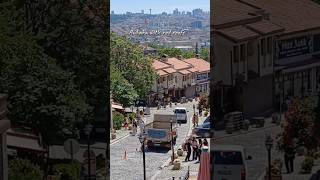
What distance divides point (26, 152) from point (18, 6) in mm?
1602

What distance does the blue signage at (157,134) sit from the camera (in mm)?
7363

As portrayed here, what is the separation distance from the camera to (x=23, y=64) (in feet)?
19.5

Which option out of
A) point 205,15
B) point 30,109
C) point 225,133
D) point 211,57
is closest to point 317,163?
point 225,133

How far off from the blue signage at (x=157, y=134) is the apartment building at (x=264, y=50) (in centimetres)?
175

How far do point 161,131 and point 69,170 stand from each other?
176 cm

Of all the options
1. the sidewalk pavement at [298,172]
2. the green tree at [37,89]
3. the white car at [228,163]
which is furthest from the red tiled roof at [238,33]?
the green tree at [37,89]

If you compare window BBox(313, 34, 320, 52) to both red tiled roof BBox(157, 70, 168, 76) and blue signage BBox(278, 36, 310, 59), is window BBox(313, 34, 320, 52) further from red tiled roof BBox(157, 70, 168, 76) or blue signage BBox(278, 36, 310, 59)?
red tiled roof BBox(157, 70, 168, 76)

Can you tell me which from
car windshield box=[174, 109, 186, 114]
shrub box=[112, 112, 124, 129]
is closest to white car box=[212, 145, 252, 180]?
car windshield box=[174, 109, 186, 114]

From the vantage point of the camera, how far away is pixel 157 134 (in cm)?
748

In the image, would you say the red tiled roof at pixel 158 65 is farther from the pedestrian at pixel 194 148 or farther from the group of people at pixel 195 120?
the pedestrian at pixel 194 148

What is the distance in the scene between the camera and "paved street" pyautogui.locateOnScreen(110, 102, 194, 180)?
727cm

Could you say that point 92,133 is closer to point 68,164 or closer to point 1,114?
point 68,164

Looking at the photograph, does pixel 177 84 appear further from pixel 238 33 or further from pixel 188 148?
pixel 238 33

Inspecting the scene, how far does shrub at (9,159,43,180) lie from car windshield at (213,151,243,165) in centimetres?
192
